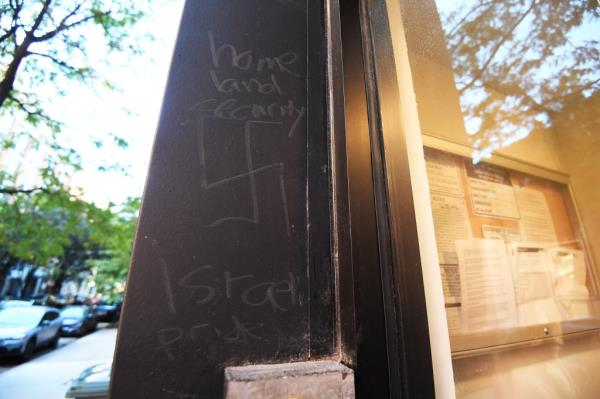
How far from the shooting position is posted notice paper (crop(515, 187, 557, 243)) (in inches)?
81.5

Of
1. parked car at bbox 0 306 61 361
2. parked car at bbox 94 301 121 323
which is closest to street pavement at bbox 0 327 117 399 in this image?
parked car at bbox 0 306 61 361

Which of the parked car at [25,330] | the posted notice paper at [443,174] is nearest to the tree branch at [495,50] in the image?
the posted notice paper at [443,174]

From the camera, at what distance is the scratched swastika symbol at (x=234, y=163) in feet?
3.59

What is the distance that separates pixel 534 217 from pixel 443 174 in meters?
1.03

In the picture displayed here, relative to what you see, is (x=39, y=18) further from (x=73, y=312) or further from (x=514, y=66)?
(x=73, y=312)

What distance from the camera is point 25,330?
1038 centimetres

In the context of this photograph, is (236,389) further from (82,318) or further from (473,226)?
(82,318)

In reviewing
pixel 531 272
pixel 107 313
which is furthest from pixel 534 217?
pixel 107 313

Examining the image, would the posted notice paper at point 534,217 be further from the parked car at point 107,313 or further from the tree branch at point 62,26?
the parked car at point 107,313

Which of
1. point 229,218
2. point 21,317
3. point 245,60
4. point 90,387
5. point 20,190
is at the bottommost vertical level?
point 90,387

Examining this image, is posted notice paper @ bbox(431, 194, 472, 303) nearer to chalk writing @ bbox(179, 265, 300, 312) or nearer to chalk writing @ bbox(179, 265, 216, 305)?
chalk writing @ bbox(179, 265, 300, 312)

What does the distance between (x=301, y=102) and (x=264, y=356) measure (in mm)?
1004

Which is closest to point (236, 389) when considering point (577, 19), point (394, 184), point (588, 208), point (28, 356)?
point (394, 184)

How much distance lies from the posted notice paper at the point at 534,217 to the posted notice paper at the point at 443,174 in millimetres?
706
